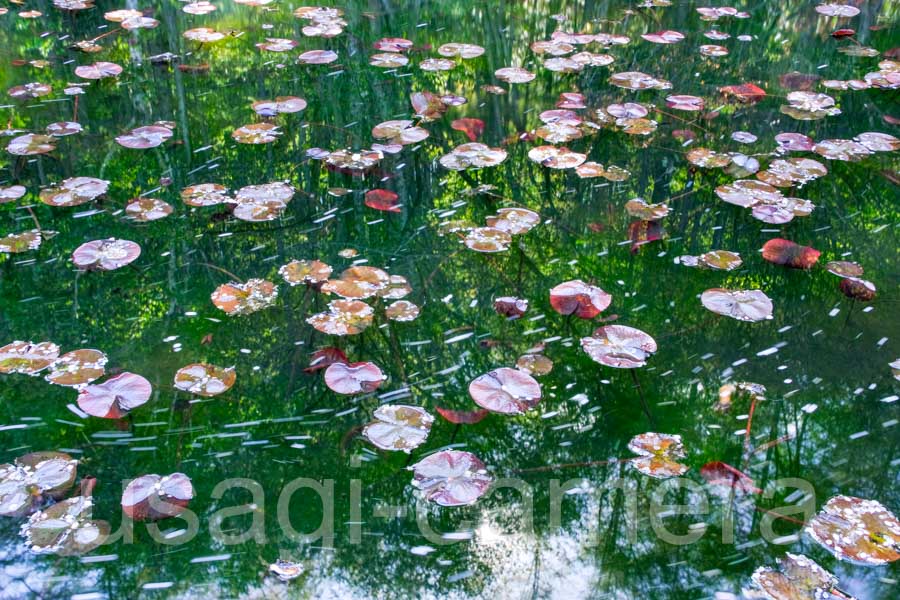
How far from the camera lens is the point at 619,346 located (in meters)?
2.18

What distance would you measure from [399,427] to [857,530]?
110cm

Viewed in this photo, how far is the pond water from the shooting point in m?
1.69

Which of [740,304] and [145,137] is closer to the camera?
[740,304]

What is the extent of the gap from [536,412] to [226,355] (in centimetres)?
93

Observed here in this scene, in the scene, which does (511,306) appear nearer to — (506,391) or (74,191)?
(506,391)

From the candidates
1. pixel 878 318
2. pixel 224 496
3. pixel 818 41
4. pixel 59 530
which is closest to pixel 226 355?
pixel 224 496

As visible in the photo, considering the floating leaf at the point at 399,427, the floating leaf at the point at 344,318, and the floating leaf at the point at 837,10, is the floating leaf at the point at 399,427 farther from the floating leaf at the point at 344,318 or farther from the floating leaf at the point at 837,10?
the floating leaf at the point at 837,10

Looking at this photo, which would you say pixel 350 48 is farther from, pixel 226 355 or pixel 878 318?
pixel 878 318

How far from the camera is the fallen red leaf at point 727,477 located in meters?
1.81

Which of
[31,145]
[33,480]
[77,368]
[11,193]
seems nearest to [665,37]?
[31,145]

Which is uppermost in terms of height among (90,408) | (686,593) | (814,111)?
(814,111)

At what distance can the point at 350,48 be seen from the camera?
4.48 metres

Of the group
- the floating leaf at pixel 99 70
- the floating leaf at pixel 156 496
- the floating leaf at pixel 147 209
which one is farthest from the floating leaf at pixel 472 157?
the floating leaf at pixel 99 70

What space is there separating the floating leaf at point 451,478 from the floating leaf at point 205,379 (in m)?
0.61
